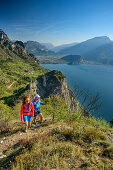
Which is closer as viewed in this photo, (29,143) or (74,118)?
(29,143)

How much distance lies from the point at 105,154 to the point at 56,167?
7.95 feet

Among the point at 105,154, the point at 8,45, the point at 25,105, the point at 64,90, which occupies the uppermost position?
the point at 8,45

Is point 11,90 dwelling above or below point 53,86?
below

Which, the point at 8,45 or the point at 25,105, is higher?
the point at 8,45

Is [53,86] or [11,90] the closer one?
[11,90]

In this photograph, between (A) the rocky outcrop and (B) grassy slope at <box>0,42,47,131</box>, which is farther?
(A) the rocky outcrop

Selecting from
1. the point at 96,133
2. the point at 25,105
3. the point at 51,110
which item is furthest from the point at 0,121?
the point at 96,133

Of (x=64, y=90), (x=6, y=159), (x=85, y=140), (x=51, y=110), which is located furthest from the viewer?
(x=64, y=90)

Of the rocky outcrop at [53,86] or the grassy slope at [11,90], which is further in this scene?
the rocky outcrop at [53,86]

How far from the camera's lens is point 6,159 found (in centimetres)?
407

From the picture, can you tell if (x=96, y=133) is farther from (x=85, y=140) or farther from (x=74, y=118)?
(x=74, y=118)

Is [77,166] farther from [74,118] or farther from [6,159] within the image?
[74,118]

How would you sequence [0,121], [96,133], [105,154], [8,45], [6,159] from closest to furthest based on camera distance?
[6,159] → [105,154] → [96,133] → [0,121] → [8,45]

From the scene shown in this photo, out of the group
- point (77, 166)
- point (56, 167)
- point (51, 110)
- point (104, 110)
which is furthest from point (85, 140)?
point (104, 110)
